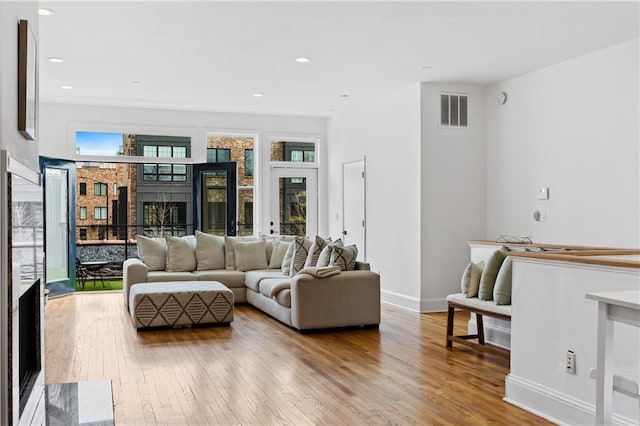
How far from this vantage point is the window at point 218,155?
9750 millimetres

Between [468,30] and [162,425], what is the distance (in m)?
3.90

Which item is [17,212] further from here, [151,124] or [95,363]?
[151,124]

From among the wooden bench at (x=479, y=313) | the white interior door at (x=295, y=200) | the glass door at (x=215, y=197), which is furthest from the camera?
the white interior door at (x=295, y=200)

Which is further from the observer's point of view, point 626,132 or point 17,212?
point 626,132

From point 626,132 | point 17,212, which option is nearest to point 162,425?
point 17,212

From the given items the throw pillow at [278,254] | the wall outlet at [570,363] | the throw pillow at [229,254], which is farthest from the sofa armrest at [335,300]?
the wall outlet at [570,363]

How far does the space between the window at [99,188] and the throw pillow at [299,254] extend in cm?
655

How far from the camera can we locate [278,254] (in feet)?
26.2

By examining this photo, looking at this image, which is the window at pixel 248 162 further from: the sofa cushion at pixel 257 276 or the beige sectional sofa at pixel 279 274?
the sofa cushion at pixel 257 276

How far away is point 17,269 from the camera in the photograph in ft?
7.70

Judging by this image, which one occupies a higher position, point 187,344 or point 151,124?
point 151,124

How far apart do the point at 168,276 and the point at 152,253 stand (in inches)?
24.2

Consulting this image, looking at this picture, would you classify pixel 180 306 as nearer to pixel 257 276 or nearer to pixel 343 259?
pixel 257 276

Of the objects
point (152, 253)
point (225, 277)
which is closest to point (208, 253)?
point (225, 277)
